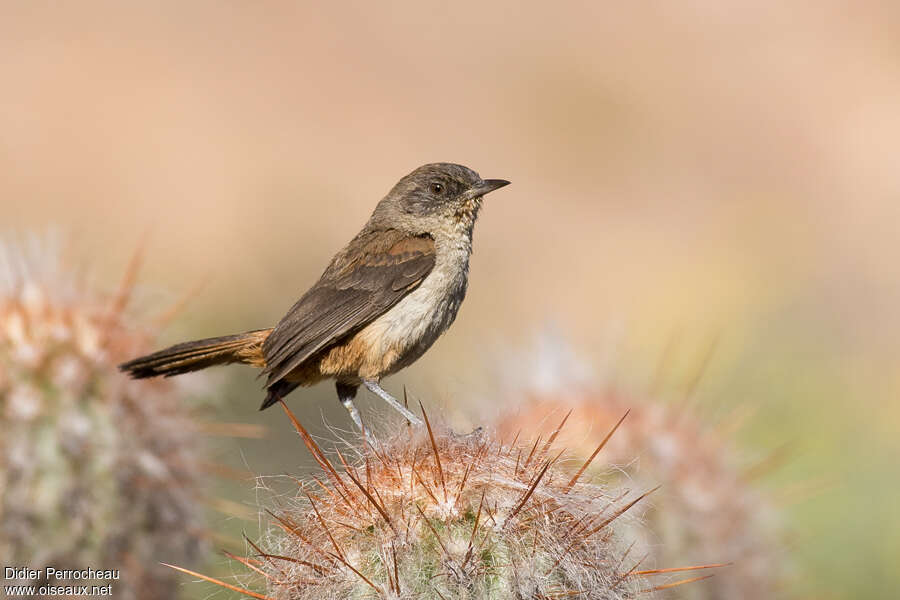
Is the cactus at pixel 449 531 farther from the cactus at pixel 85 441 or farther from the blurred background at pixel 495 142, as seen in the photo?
the blurred background at pixel 495 142

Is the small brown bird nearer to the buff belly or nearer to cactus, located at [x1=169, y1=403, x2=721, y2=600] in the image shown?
the buff belly

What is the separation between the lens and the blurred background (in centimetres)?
1380

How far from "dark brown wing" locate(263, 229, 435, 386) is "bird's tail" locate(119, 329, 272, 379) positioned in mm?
101

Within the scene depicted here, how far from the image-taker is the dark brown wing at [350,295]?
15.3 feet

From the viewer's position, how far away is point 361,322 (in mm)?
4875

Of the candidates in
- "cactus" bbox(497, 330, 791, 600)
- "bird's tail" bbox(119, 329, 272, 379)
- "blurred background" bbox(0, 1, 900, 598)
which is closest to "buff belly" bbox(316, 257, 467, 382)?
"bird's tail" bbox(119, 329, 272, 379)

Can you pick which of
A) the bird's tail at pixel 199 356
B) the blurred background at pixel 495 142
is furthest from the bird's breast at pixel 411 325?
the blurred background at pixel 495 142

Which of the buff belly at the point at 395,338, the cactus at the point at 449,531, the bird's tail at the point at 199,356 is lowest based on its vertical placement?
the bird's tail at the point at 199,356

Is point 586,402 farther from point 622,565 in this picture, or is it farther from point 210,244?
point 210,244

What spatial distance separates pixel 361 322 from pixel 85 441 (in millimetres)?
1168

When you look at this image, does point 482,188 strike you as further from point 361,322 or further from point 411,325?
point 361,322

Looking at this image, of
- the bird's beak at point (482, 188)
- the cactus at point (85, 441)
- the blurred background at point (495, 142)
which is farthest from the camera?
the blurred background at point (495, 142)

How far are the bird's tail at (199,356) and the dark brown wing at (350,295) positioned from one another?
10 centimetres

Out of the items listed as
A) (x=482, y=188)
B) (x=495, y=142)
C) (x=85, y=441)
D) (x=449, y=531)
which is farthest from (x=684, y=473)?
(x=495, y=142)
